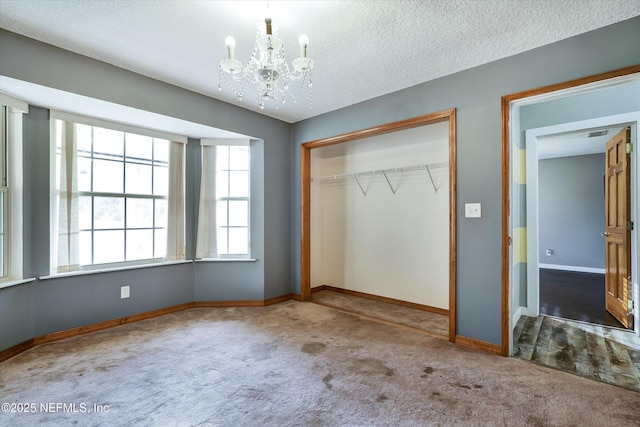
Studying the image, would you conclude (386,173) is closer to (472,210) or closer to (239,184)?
(472,210)

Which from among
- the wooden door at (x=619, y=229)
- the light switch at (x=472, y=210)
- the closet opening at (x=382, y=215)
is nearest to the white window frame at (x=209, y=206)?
the closet opening at (x=382, y=215)

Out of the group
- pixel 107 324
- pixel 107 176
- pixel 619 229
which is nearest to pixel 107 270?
pixel 107 324

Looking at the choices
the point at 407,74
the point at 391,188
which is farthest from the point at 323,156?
the point at 407,74

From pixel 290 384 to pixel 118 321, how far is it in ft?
7.33

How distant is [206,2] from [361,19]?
3.28ft

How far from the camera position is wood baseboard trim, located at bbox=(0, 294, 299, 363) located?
248 centimetres

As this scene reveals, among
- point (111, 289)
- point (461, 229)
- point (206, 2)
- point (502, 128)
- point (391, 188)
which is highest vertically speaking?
point (206, 2)

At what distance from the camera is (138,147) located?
3.40 meters

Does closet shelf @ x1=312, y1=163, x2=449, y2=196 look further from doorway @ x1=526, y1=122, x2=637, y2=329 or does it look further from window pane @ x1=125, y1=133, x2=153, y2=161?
doorway @ x1=526, y1=122, x2=637, y2=329

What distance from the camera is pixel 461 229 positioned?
2717mm

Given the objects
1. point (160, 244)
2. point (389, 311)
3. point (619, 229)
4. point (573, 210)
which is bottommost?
point (389, 311)

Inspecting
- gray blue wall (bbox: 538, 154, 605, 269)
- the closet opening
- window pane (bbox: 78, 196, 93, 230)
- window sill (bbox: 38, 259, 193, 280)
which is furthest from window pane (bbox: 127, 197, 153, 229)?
gray blue wall (bbox: 538, 154, 605, 269)

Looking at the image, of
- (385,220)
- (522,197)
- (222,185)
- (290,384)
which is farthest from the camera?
(385,220)

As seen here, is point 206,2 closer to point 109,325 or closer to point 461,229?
point 461,229
